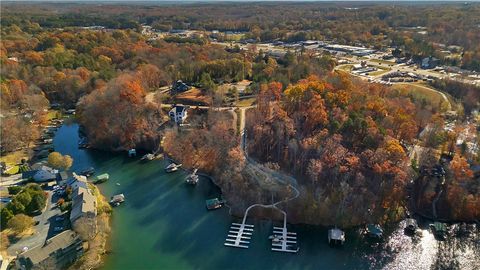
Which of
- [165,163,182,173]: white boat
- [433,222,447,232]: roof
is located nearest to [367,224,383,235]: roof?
[433,222,447,232]: roof

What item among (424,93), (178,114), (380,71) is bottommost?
(178,114)

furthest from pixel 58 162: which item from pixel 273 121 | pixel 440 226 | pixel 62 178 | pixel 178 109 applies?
pixel 440 226

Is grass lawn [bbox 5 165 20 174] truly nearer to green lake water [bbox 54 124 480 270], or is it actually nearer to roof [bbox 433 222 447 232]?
green lake water [bbox 54 124 480 270]

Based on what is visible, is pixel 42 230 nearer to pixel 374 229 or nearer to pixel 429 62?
pixel 374 229

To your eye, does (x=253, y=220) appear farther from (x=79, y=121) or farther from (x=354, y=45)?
(x=354, y=45)

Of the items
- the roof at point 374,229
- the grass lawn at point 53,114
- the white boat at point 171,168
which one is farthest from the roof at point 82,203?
the grass lawn at point 53,114
